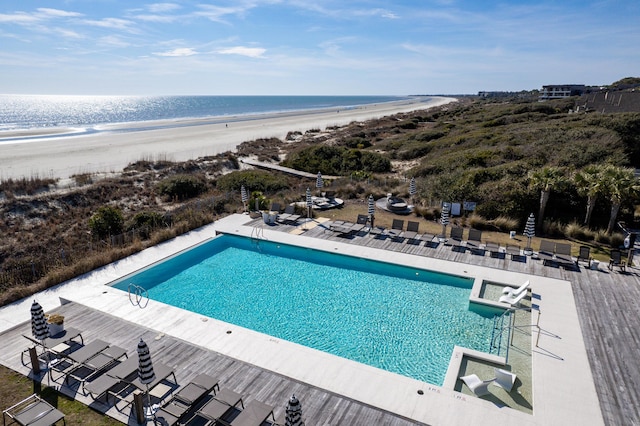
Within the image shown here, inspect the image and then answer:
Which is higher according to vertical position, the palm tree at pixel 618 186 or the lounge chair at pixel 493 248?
the palm tree at pixel 618 186

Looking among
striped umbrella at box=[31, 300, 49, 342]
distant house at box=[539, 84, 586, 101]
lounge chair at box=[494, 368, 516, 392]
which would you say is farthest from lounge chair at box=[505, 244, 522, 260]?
distant house at box=[539, 84, 586, 101]

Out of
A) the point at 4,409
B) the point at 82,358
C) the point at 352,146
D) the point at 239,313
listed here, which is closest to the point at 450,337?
the point at 239,313

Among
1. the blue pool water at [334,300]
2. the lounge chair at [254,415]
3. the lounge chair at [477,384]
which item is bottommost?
the blue pool water at [334,300]

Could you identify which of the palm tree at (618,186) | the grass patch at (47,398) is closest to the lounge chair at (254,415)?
the grass patch at (47,398)

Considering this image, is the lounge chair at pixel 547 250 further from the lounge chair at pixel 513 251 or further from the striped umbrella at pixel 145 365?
the striped umbrella at pixel 145 365

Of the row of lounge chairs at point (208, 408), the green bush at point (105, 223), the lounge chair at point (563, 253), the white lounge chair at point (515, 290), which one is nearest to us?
the row of lounge chairs at point (208, 408)

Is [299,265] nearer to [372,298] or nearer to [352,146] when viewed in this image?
[372,298]

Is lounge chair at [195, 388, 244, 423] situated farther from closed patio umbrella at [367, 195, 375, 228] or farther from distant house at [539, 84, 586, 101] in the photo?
distant house at [539, 84, 586, 101]

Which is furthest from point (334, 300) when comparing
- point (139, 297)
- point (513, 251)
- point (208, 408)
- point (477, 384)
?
point (513, 251)
